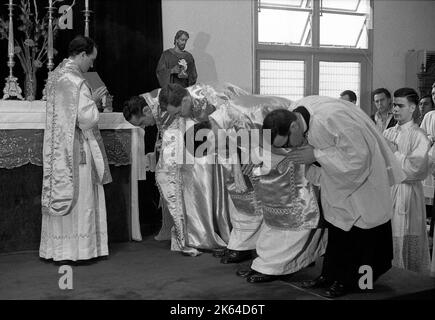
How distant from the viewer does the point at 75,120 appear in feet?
14.5

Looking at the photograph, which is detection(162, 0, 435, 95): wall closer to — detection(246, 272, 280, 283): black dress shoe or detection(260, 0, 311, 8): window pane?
detection(260, 0, 311, 8): window pane

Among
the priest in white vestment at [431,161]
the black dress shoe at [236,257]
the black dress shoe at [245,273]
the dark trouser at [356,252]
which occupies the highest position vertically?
the priest in white vestment at [431,161]

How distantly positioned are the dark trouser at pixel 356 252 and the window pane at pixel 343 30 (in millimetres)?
5770

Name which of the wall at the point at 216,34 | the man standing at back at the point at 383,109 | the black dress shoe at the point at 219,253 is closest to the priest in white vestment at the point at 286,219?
the black dress shoe at the point at 219,253

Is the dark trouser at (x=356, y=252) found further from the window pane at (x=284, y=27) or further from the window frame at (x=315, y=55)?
the window pane at (x=284, y=27)

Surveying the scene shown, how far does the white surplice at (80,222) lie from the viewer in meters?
4.47

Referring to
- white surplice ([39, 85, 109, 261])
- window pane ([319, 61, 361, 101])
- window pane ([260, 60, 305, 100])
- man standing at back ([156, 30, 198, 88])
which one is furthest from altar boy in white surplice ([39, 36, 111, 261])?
window pane ([319, 61, 361, 101])

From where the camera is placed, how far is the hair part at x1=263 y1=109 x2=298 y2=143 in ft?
11.1

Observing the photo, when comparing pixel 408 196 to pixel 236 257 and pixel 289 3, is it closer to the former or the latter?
pixel 236 257

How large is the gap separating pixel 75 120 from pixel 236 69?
3955mm

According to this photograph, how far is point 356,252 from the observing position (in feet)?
11.8

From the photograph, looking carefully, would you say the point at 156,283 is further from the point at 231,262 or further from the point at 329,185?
the point at 329,185
